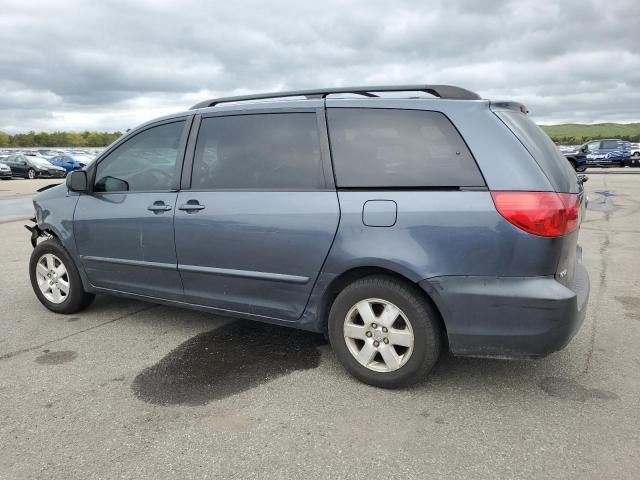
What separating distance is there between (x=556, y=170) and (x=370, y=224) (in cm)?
110

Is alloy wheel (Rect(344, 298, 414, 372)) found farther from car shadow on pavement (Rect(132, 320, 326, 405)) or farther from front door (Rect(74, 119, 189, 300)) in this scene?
front door (Rect(74, 119, 189, 300))

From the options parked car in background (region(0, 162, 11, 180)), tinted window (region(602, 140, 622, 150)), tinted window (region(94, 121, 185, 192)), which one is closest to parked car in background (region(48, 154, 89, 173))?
parked car in background (region(0, 162, 11, 180))

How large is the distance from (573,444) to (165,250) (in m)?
2.87

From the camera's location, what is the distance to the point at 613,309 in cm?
478

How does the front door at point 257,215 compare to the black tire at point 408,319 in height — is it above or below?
above

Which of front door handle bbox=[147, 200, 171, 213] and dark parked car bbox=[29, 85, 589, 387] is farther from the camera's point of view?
front door handle bbox=[147, 200, 171, 213]

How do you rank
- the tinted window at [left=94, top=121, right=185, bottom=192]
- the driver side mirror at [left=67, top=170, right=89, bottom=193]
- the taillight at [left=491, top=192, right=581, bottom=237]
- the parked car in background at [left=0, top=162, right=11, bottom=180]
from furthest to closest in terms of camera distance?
1. the parked car in background at [left=0, top=162, right=11, bottom=180]
2. the driver side mirror at [left=67, top=170, right=89, bottom=193]
3. the tinted window at [left=94, top=121, right=185, bottom=192]
4. the taillight at [left=491, top=192, right=581, bottom=237]

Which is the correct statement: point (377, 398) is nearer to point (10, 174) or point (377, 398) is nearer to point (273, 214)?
point (273, 214)

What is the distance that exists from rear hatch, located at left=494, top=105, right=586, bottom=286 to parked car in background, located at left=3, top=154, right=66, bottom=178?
30664 millimetres

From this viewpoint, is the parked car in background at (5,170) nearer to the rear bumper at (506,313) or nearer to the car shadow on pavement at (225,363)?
the car shadow on pavement at (225,363)

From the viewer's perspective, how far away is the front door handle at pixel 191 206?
375 cm

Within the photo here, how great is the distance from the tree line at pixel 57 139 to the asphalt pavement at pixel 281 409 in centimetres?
12501

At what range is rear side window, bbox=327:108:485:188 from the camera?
3.02 metres

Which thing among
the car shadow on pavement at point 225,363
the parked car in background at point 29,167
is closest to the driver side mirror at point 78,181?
the car shadow on pavement at point 225,363
